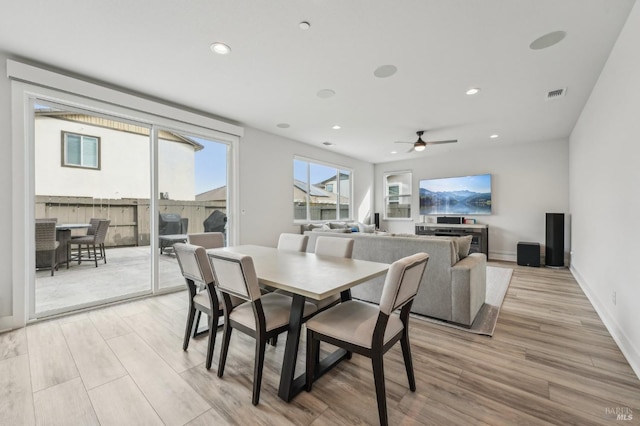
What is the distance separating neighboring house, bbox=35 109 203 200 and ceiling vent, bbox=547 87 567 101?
16.1 feet

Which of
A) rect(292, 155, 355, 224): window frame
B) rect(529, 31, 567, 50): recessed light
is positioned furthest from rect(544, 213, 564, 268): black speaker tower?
rect(292, 155, 355, 224): window frame


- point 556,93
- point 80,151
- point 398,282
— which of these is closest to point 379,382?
point 398,282

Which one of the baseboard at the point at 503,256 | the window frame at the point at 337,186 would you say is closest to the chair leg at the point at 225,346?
the window frame at the point at 337,186

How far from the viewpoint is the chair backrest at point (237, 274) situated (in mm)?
1496

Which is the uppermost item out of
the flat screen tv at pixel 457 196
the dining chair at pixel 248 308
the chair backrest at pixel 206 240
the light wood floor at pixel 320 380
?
the flat screen tv at pixel 457 196

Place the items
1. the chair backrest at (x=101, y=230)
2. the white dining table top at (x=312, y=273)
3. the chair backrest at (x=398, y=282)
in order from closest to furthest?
the chair backrest at (x=398, y=282) < the white dining table top at (x=312, y=273) < the chair backrest at (x=101, y=230)

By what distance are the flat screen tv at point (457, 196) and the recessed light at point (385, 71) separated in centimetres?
469

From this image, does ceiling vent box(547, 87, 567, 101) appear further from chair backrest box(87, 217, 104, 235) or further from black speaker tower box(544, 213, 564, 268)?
chair backrest box(87, 217, 104, 235)

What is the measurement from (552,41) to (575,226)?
3.74m

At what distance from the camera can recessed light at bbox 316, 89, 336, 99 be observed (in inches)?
131

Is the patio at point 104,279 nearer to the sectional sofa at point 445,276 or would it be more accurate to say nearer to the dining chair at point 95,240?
the dining chair at point 95,240

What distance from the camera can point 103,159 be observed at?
380 cm

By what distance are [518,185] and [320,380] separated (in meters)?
6.37

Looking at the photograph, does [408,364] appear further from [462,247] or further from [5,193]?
[5,193]
